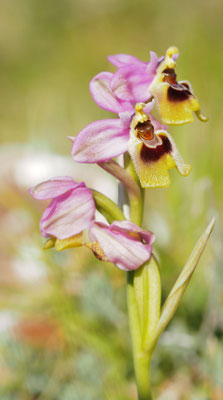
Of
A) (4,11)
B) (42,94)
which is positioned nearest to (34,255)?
(42,94)

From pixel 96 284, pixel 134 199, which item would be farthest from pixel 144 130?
pixel 96 284

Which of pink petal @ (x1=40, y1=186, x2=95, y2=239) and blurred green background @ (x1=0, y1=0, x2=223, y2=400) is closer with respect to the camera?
pink petal @ (x1=40, y1=186, x2=95, y2=239)

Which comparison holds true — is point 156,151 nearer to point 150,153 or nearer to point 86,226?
point 150,153

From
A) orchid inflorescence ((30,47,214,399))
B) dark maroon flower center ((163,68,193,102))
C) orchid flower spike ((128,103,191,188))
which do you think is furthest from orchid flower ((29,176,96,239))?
dark maroon flower center ((163,68,193,102))

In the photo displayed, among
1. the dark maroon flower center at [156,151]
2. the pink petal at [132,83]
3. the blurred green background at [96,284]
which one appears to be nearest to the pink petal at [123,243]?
the dark maroon flower center at [156,151]

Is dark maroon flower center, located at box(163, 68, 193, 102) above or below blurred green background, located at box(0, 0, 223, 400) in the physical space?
above

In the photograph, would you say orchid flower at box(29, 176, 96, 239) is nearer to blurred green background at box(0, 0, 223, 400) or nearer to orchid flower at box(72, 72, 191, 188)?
orchid flower at box(72, 72, 191, 188)

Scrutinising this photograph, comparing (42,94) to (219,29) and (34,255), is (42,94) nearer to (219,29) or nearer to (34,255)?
(219,29)
